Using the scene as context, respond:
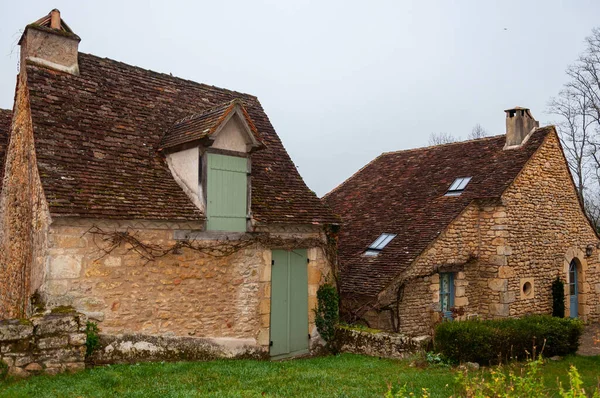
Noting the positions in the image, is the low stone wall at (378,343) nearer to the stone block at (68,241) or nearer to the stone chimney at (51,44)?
the stone block at (68,241)

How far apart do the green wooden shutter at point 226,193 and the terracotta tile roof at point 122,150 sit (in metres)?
0.34

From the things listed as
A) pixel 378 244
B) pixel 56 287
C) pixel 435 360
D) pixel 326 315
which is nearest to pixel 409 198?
pixel 378 244

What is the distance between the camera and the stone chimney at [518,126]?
651 inches

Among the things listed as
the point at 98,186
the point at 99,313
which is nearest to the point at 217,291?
the point at 99,313

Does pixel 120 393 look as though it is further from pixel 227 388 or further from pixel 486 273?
pixel 486 273

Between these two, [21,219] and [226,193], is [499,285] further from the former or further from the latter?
[21,219]

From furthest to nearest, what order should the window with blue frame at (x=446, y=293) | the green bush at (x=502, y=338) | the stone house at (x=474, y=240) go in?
the window with blue frame at (x=446, y=293), the stone house at (x=474, y=240), the green bush at (x=502, y=338)

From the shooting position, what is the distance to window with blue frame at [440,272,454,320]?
47.2ft

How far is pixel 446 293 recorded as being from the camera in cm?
1452

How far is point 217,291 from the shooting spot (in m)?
9.95

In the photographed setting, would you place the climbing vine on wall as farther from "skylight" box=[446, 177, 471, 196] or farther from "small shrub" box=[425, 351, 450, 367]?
"skylight" box=[446, 177, 471, 196]

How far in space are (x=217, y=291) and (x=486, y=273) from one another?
851cm

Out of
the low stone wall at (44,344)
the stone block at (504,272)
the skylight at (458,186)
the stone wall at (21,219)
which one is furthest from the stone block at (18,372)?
the skylight at (458,186)

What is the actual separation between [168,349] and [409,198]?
10.0 meters
